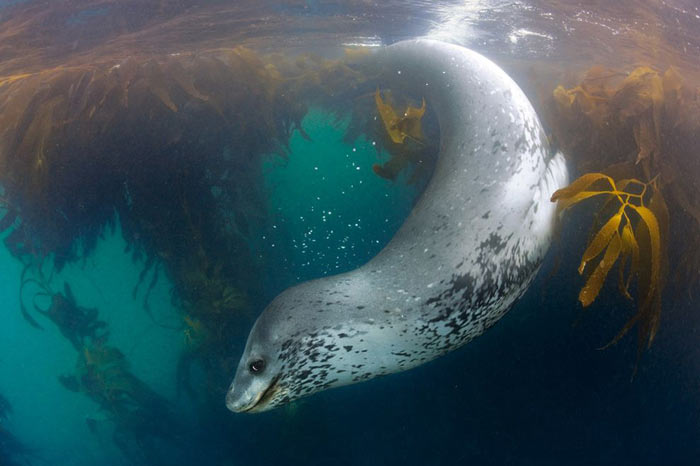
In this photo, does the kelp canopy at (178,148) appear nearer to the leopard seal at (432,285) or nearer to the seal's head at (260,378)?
the leopard seal at (432,285)

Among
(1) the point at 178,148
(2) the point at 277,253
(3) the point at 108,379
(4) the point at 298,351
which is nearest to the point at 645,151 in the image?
(4) the point at 298,351

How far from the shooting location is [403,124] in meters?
2.64

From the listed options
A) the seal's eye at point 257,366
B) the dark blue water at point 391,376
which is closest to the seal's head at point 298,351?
the seal's eye at point 257,366

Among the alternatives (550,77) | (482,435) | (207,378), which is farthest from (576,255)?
(207,378)

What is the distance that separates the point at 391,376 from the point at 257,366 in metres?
1.98

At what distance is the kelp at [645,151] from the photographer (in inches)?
85.8

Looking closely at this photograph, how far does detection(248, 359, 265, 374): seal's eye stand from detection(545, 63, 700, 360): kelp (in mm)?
1630

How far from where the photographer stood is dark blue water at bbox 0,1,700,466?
302 cm

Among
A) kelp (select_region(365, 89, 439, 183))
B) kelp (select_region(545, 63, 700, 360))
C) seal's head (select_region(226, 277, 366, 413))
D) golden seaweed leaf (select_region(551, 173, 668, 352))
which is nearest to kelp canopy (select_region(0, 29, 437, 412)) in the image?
kelp (select_region(365, 89, 439, 183))

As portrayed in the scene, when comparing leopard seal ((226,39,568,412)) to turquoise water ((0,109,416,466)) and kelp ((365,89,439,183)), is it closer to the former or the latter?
kelp ((365,89,439,183))

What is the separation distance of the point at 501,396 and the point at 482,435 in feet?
1.51

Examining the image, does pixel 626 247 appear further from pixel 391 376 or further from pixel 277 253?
pixel 277 253

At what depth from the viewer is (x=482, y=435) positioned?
3.49m

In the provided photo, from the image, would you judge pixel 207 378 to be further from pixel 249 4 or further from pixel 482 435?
pixel 249 4
